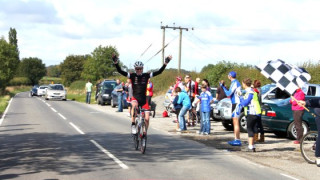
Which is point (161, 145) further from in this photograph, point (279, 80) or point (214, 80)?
point (214, 80)

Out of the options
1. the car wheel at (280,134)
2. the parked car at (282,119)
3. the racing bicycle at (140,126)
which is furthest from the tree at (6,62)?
the racing bicycle at (140,126)

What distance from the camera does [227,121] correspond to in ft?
57.0

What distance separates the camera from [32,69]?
158 m

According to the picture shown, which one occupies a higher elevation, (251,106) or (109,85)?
(109,85)

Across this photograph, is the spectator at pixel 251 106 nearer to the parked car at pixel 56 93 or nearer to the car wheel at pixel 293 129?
the car wheel at pixel 293 129

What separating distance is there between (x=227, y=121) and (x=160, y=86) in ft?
101

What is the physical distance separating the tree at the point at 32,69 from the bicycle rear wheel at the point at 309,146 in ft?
502

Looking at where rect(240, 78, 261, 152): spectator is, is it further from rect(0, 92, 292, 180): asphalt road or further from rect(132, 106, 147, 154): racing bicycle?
rect(132, 106, 147, 154): racing bicycle

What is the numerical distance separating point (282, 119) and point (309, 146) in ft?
13.1

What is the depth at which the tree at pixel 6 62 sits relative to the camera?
6350 centimetres

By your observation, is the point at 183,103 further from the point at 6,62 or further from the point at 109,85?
the point at 6,62

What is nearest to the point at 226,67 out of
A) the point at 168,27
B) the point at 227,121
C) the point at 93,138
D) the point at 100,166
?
the point at 168,27

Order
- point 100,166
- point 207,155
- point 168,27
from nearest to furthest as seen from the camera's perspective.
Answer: point 100,166
point 207,155
point 168,27

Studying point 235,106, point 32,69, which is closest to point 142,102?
point 235,106
